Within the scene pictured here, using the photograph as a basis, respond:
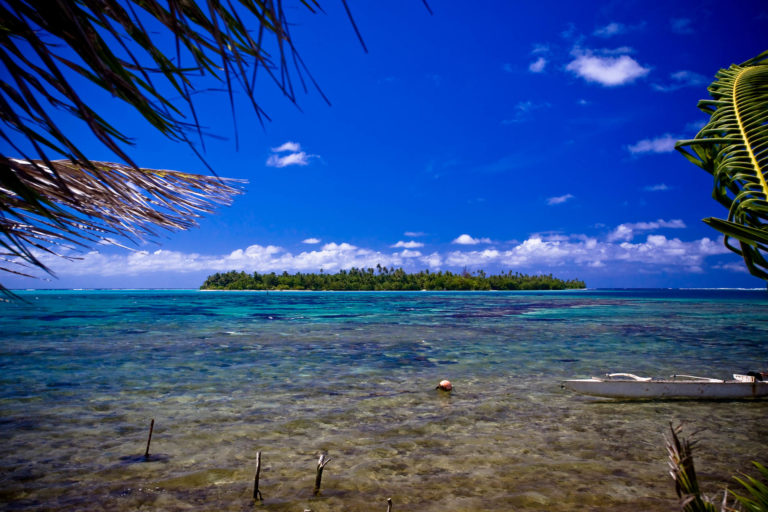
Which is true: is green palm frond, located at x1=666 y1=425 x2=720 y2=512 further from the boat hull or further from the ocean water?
the boat hull

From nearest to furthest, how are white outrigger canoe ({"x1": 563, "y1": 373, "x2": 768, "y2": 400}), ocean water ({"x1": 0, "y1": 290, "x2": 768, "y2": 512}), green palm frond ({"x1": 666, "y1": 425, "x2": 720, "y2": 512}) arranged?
1. green palm frond ({"x1": 666, "y1": 425, "x2": 720, "y2": 512})
2. ocean water ({"x1": 0, "y1": 290, "x2": 768, "y2": 512})
3. white outrigger canoe ({"x1": 563, "y1": 373, "x2": 768, "y2": 400})

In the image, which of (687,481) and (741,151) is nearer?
(741,151)

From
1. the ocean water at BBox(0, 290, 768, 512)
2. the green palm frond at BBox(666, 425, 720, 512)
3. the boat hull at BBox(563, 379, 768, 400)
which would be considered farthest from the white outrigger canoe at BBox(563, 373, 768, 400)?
the green palm frond at BBox(666, 425, 720, 512)

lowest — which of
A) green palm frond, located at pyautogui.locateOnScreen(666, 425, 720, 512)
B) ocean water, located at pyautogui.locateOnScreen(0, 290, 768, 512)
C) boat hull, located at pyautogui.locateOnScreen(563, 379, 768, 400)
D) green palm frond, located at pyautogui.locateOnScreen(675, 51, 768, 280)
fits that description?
ocean water, located at pyautogui.locateOnScreen(0, 290, 768, 512)

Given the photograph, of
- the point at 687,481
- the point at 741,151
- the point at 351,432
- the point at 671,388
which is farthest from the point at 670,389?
the point at 741,151

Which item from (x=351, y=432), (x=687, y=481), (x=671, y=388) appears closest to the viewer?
(x=687, y=481)

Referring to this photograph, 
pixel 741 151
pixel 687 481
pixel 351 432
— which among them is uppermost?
pixel 741 151

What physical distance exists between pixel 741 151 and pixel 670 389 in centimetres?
1168

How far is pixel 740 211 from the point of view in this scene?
3.36 ft

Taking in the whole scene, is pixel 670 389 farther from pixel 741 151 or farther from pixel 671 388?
pixel 741 151

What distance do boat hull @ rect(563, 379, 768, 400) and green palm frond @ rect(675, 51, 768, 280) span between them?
33.0 feet

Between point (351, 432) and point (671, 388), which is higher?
point (671, 388)

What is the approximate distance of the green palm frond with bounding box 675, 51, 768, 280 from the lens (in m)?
0.99

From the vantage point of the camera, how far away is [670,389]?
34.2ft
